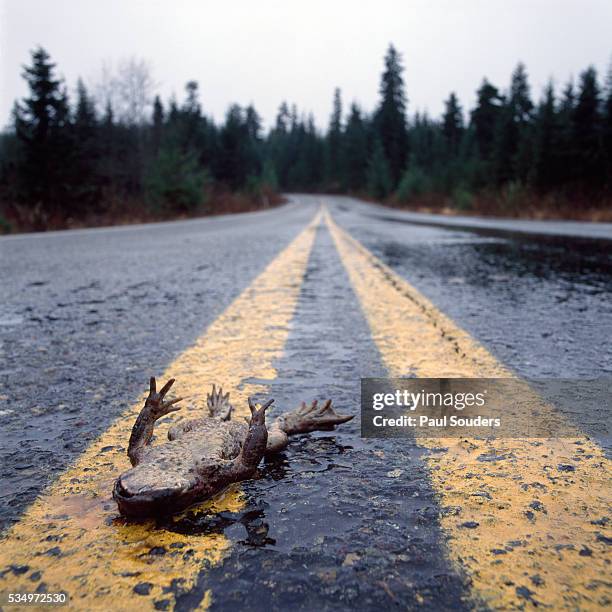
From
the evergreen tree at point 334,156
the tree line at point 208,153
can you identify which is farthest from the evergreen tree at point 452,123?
the evergreen tree at point 334,156

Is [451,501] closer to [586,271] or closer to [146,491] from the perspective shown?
[146,491]

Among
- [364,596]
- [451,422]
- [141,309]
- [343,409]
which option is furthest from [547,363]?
[141,309]

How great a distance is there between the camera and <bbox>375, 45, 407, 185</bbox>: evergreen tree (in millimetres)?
81062

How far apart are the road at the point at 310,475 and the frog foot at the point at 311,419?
0.15ft

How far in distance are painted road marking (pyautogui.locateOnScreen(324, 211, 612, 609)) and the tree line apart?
18.2m

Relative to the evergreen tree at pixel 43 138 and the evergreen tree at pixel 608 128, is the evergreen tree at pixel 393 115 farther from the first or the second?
the evergreen tree at pixel 43 138

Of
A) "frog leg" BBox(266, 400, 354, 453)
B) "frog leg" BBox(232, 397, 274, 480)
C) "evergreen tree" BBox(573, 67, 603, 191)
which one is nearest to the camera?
"frog leg" BBox(232, 397, 274, 480)

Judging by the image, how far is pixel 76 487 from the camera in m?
1.39

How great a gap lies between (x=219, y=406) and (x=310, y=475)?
54 centimetres

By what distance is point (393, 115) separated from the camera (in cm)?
8206

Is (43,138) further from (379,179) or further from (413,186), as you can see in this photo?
(379,179)

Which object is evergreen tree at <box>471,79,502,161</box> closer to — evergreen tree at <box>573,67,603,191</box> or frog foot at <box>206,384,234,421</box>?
evergreen tree at <box>573,67,603,191</box>

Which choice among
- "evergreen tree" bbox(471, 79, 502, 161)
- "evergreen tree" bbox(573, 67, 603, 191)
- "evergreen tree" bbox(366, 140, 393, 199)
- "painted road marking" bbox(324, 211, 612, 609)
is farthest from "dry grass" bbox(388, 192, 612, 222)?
"evergreen tree" bbox(471, 79, 502, 161)

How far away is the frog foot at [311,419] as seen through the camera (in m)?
1.76
